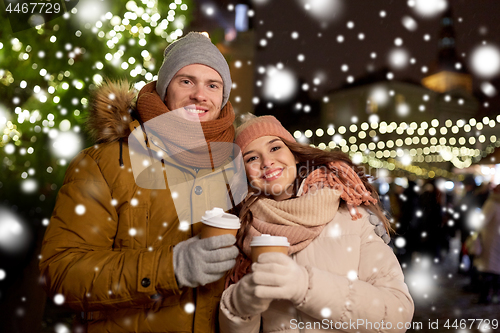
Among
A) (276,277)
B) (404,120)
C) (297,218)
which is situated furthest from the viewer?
(404,120)

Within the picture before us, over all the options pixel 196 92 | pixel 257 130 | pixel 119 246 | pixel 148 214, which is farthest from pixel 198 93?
pixel 119 246

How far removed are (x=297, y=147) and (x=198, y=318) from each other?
117 cm

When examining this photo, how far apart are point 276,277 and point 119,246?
87cm

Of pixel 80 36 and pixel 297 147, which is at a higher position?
pixel 80 36

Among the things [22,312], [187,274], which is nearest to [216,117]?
[187,274]

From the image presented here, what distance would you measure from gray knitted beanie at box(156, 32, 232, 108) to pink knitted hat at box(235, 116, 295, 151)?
0.80 feet

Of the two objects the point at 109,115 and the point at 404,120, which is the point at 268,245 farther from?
the point at 404,120

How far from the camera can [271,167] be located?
6.56 feet

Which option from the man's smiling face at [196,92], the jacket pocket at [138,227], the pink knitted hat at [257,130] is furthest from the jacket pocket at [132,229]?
the pink knitted hat at [257,130]

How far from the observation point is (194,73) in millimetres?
2086

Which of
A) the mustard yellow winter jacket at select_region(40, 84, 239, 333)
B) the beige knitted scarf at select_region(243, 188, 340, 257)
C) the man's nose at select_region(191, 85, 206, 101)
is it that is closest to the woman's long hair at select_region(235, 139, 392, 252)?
the beige knitted scarf at select_region(243, 188, 340, 257)

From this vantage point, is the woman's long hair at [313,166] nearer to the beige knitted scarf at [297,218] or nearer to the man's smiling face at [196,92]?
the beige knitted scarf at [297,218]

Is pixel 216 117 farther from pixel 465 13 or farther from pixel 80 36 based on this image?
pixel 465 13

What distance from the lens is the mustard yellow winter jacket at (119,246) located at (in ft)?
5.11
